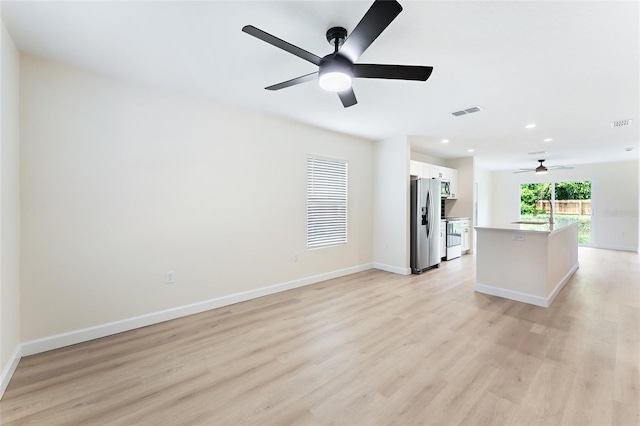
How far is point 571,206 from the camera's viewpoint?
337 inches

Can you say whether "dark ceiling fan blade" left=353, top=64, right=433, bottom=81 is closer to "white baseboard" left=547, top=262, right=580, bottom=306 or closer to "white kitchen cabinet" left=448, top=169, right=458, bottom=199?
"white baseboard" left=547, top=262, right=580, bottom=306

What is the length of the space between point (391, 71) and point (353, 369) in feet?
7.49

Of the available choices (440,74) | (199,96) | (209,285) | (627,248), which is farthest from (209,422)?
(627,248)

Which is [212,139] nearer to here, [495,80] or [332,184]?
[332,184]

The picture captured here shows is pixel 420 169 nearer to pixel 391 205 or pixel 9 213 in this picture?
pixel 391 205

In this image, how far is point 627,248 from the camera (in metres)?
7.63

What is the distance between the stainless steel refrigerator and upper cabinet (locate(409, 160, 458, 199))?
56 cm

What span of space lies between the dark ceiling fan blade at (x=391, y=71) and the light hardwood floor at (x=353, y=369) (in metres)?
2.24

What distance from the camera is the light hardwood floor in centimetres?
174

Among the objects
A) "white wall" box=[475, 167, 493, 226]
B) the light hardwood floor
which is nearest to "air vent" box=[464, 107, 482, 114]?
the light hardwood floor

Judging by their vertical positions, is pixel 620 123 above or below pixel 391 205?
above

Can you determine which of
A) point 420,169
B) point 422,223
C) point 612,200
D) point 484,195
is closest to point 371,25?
point 422,223

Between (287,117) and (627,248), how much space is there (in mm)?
9962

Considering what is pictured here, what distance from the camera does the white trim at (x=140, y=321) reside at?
2.48m
